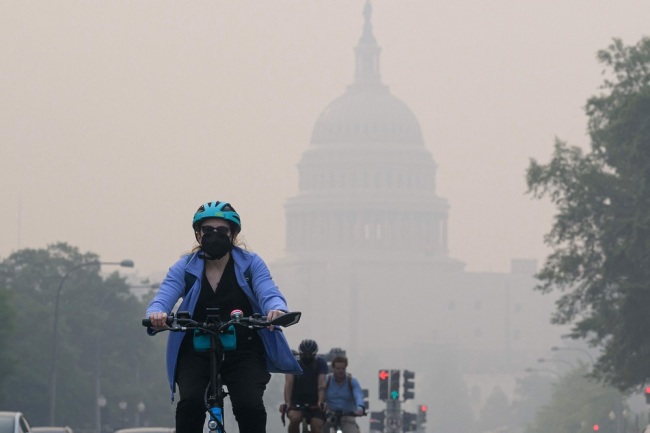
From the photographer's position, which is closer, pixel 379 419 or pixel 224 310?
pixel 224 310

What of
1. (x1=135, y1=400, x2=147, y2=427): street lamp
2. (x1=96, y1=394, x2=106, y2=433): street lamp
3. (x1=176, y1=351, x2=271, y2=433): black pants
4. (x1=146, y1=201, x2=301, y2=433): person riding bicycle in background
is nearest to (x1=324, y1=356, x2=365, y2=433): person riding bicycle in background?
(x1=146, y1=201, x2=301, y2=433): person riding bicycle in background

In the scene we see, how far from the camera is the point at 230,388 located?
12.2m

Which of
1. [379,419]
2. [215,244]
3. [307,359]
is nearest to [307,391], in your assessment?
[307,359]

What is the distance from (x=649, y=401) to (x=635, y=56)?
9.70 m

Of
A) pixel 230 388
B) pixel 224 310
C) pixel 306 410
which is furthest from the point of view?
pixel 306 410

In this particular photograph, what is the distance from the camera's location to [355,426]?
Result: 844 inches

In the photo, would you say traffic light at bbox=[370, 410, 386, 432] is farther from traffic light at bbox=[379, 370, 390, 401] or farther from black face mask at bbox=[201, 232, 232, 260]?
black face mask at bbox=[201, 232, 232, 260]

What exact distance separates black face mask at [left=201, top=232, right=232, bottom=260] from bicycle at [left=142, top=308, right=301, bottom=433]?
439 mm

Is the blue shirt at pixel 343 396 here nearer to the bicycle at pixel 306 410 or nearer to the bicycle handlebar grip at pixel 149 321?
the bicycle at pixel 306 410

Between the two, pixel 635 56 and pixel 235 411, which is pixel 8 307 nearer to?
pixel 635 56

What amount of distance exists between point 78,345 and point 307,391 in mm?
72913

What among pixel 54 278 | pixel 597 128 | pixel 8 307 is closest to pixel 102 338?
pixel 54 278

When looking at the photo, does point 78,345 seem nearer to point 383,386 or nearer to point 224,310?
point 383,386

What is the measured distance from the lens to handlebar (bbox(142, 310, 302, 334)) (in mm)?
12008
